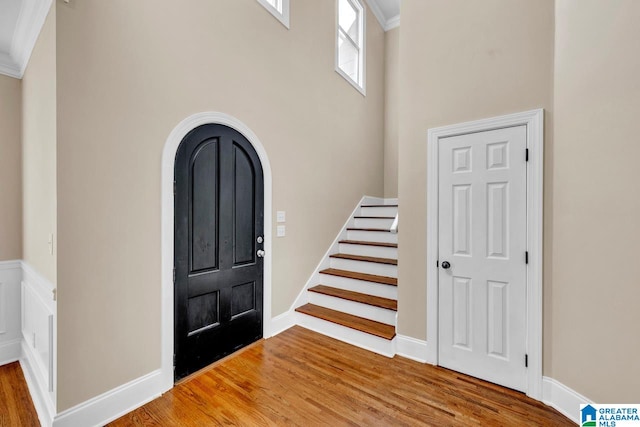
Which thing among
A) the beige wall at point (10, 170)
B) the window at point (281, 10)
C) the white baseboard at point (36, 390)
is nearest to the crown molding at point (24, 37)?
the beige wall at point (10, 170)

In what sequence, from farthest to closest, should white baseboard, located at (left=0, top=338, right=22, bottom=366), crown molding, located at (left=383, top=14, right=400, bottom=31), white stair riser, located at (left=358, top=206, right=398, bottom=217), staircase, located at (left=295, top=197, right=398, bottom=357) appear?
crown molding, located at (left=383, top=14, right=400, bottom=31) < white stair riser, located at (left=358, top=206, right=398, bottom=217) < staircase, located at (left=295, top=197, right=398, bottom=357) < white baseboard, located at (left=0, top=338, right=22, bottom=366)

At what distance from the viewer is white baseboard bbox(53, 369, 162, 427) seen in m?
1.64

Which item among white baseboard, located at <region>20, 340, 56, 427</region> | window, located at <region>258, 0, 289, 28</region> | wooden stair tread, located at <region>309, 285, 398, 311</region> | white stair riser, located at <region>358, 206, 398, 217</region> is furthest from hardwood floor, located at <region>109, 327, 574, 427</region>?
window, located at <region>258, 0, 289, 28</region>

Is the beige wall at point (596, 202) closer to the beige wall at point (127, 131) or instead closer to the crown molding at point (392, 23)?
the beige wall at point (127, 131)

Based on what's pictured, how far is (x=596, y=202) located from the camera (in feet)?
5.51

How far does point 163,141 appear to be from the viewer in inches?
80.0

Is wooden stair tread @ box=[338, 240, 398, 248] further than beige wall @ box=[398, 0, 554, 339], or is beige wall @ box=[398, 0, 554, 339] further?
wooden stair tread @ box=[338, 240, 398, 248]

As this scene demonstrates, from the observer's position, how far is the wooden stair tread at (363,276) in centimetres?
302

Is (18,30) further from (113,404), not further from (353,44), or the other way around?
(353,44)

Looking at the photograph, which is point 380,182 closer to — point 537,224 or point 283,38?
point 283,38

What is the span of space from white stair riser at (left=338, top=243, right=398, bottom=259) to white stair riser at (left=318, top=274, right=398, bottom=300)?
0.53 meters

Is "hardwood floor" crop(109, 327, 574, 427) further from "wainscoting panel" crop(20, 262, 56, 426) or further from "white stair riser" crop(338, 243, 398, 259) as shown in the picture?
"white stair riser" crop(338, 243, 398, 259)

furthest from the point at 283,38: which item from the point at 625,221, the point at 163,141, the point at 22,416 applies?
the point at 22,416

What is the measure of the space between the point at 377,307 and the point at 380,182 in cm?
301
